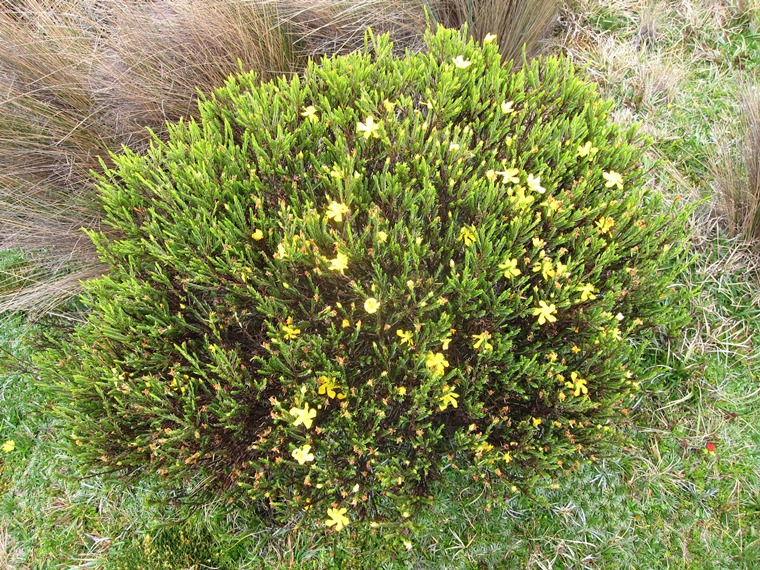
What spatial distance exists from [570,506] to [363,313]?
1.44 m

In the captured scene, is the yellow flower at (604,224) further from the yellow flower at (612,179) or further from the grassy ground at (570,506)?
the grassy ground at (570,506)

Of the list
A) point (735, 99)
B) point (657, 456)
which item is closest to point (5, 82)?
point (657, 456)

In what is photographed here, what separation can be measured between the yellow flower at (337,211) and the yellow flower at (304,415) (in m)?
0.73

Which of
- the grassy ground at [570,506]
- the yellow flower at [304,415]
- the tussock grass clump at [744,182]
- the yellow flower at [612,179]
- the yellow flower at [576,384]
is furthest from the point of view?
the tussock grass clump at [744,182]

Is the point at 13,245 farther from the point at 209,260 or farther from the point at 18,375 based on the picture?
the point at 209,260

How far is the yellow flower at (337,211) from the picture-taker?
6.73 ft

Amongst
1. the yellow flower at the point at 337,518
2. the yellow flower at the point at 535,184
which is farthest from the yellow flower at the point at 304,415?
the yellow flower at the point at 535,184

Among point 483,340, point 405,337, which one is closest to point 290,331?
point 405,337

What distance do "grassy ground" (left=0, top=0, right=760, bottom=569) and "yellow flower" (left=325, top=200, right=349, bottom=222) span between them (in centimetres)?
128

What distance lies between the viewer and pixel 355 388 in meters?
2.03

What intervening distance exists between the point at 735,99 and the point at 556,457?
3.08m

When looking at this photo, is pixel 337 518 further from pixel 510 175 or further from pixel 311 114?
pixel 311 114

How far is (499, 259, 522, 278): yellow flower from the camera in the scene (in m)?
2.05

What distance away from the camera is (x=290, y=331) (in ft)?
6.66
